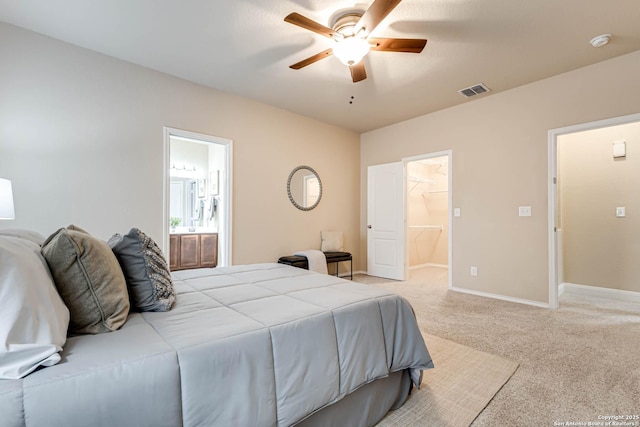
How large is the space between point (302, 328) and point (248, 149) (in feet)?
11.2

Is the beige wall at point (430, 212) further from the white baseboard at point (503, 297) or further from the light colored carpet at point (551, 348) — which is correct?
the light colored carpet at point (551, 348)

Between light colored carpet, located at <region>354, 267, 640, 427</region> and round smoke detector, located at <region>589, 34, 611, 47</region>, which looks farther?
round smoke detector, located at <region>589, 34, 611, 47</region>

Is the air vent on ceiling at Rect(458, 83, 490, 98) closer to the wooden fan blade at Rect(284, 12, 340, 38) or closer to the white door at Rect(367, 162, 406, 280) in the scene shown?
the white door at Rect(367, 162, 406, 280)

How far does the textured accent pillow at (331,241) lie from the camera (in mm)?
5059

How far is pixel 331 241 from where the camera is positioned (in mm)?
5098

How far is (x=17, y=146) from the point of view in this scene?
2.67 meters

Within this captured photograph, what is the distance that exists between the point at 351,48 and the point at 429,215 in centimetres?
537

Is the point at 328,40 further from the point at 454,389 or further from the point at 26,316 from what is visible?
the point at 454,389

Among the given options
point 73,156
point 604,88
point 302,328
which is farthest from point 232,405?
point 604,88

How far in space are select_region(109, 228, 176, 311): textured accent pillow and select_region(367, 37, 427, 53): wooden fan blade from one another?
7.35 ft

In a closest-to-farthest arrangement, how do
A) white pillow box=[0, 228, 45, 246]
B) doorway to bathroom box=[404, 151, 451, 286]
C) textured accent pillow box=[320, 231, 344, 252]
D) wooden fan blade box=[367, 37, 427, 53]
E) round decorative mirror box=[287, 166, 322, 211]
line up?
white pillow box=[0, 228, 45, 246] → wooden fan blade box=[367, 37, 427, 53] → round decorative mirror box=[287, 166, 322, 211] → textured accent pillow box=[320, 231, 344, 252] → doorway to bathroom box=[404, 151, 451, 286]

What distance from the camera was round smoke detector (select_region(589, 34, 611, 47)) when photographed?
2.74m

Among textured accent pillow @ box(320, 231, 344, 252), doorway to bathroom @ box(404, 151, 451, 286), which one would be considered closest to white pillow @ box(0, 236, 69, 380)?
textured accent pillow @ box(320, 231, 344, 252)

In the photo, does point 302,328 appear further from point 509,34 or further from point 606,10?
point 606,10
